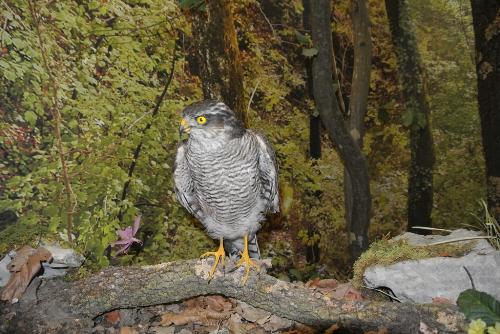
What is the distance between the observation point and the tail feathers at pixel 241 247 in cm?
321

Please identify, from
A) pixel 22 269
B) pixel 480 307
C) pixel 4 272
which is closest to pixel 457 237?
pixel 480 307

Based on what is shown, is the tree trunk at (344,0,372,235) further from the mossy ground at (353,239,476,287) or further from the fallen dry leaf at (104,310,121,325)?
the fallen dry leaf at (104,310,121,325)

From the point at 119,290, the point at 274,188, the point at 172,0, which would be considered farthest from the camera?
the point at 172,0

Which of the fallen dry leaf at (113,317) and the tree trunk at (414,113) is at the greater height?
the tree trunk at (414,113)

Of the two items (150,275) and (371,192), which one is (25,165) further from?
(371,192)

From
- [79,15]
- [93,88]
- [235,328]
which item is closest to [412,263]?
[235,328]

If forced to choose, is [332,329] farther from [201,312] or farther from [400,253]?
[201,312]

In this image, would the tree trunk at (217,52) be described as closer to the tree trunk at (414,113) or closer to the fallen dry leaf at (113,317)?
the tree trunk at (414,113)

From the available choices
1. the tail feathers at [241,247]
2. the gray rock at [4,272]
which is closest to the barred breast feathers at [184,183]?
the tail feathers at [241,247]

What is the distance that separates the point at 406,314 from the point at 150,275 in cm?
159

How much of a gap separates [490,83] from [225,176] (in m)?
2.82

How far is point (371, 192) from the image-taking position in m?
4.75

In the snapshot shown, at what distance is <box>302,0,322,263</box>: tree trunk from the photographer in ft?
14.6

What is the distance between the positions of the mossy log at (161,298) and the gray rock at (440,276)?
396mm
